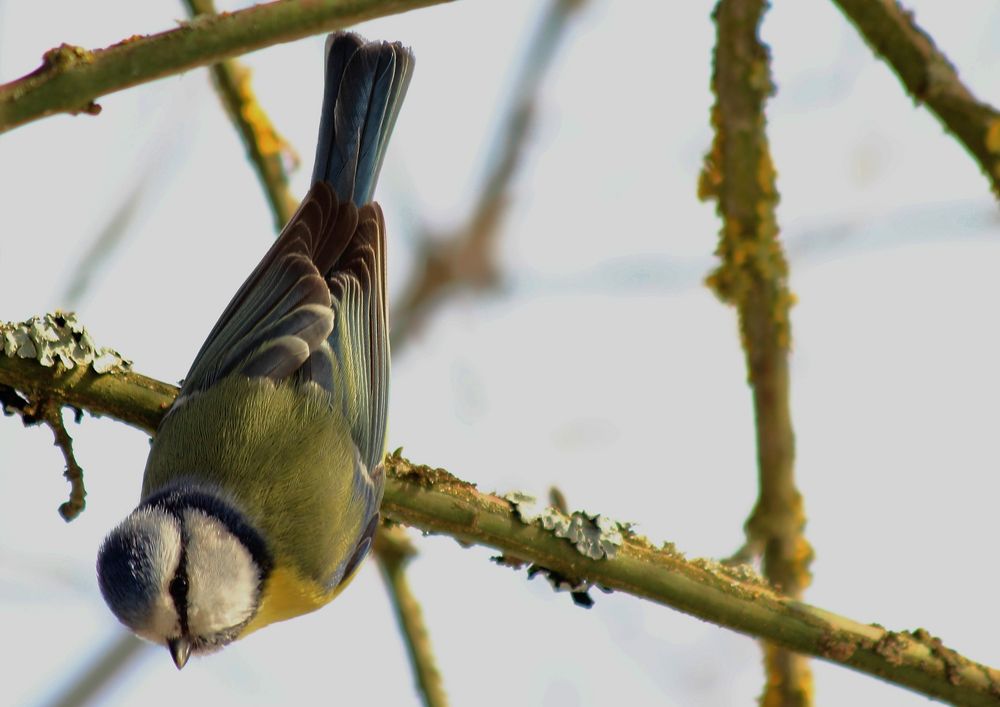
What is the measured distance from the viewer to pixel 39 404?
208 cm

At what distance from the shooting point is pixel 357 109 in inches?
122

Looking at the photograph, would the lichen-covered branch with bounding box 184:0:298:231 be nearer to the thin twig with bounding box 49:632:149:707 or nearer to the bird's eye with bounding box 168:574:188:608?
the bird's eye with bounding box 168:574:188:608

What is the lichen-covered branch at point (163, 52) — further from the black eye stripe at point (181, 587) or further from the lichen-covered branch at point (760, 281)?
the lichen-covered branch at point (760, 281)

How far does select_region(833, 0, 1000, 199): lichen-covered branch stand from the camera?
223 centimetres

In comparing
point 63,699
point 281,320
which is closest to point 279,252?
point 281,320

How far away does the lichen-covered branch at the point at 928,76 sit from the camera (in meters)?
2.23

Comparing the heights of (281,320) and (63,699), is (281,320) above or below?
above

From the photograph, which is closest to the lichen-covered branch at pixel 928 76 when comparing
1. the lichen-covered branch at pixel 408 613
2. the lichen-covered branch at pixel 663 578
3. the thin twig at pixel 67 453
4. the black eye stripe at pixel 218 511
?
the lichen-covered branch at pixel 663 578

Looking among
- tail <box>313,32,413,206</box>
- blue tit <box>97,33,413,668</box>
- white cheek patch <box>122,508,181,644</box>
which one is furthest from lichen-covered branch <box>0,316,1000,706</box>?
tail <box>313,32,413,206</box>

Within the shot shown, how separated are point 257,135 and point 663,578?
4.79 feet

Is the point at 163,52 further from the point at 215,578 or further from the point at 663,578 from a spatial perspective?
the point at 663,578

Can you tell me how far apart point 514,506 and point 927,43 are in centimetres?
121

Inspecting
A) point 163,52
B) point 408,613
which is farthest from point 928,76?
point 408,613

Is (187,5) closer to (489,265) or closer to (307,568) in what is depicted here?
(307,568)
